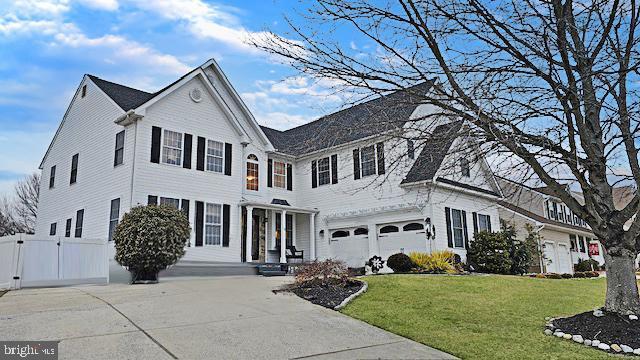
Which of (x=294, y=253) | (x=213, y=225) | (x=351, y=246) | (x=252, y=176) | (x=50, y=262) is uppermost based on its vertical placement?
(x=252, y=176)

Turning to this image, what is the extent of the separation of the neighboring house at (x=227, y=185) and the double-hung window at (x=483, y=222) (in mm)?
55

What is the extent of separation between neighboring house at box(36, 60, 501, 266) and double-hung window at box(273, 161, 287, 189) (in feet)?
0.18

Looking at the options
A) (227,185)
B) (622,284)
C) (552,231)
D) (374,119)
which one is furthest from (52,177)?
(552,231)

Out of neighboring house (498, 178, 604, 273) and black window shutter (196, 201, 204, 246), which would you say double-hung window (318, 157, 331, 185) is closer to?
black window shutter (196, 201, 204, 246)

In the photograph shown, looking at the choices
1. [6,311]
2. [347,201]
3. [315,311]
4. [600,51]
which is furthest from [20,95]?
[600,51]

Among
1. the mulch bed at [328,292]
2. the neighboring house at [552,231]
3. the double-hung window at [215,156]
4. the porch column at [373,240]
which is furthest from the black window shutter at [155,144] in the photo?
the neighboring house at [552,231]

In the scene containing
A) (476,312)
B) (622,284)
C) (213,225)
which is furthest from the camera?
(213,225)

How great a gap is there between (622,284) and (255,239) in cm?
1585

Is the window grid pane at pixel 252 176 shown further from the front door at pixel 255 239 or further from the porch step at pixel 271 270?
the porch step at pixel 271 270

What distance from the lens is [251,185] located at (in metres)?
20.8

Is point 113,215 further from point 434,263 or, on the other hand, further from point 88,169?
point 434,263

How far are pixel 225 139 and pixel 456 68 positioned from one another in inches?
551

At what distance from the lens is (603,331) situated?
672cm

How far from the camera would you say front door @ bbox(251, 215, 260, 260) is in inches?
814
